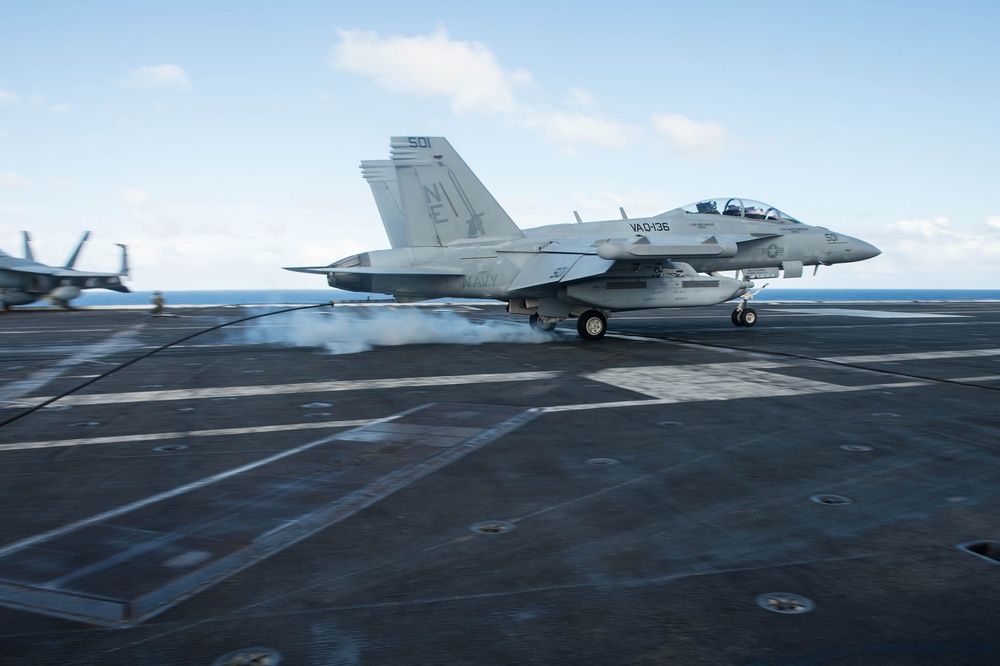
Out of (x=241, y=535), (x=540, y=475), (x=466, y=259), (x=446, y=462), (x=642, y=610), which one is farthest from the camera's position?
(x=466, y=259)

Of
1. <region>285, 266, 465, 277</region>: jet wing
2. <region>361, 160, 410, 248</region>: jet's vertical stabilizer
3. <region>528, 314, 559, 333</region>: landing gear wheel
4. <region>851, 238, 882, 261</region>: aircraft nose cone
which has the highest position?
<region>361, 160, 410, 248</region>: jet's vertical stabilizer

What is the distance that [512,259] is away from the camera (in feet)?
56.8

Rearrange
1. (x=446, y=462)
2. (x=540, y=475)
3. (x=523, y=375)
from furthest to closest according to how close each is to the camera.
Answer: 1. (x=523, y=375)
2. (x=446, y=462)
3. (x=540, y=475)

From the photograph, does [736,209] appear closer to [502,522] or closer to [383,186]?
[383,186]

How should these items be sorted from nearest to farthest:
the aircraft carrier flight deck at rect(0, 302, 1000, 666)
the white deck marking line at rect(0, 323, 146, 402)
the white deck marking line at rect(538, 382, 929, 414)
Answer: the aircraft carrier flight deck at rect(0, 302, 1000, 666) → the white deck marking line at rect(538, 382, 929, 414) → the white deck marking line at rect(0, 323, 146, 402)

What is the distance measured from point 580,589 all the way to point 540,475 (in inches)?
87.5

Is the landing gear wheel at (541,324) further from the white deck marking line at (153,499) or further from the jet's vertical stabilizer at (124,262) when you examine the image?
the jet's vertical stabilizer at (124,262)

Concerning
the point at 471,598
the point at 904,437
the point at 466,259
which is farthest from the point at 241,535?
the point at 466,259

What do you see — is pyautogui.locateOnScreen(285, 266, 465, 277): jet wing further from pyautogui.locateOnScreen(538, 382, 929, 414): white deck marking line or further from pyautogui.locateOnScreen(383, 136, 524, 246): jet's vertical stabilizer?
pyautogui.locateOnScreen(538, 382, 929, 414): white deck marking line

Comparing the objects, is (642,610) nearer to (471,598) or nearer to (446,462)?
(471,598)

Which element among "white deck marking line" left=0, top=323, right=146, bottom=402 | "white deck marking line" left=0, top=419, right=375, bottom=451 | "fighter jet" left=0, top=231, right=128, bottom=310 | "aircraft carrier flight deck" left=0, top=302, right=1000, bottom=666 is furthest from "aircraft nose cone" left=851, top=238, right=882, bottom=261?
→ "fighter jet" left=0, top=231, right=128, bottom=310

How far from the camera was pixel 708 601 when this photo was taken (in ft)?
12.1

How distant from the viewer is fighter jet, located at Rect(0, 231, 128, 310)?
110 ft

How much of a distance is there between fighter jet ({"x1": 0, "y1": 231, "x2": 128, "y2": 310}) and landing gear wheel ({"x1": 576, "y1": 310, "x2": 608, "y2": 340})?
91.8 feet
